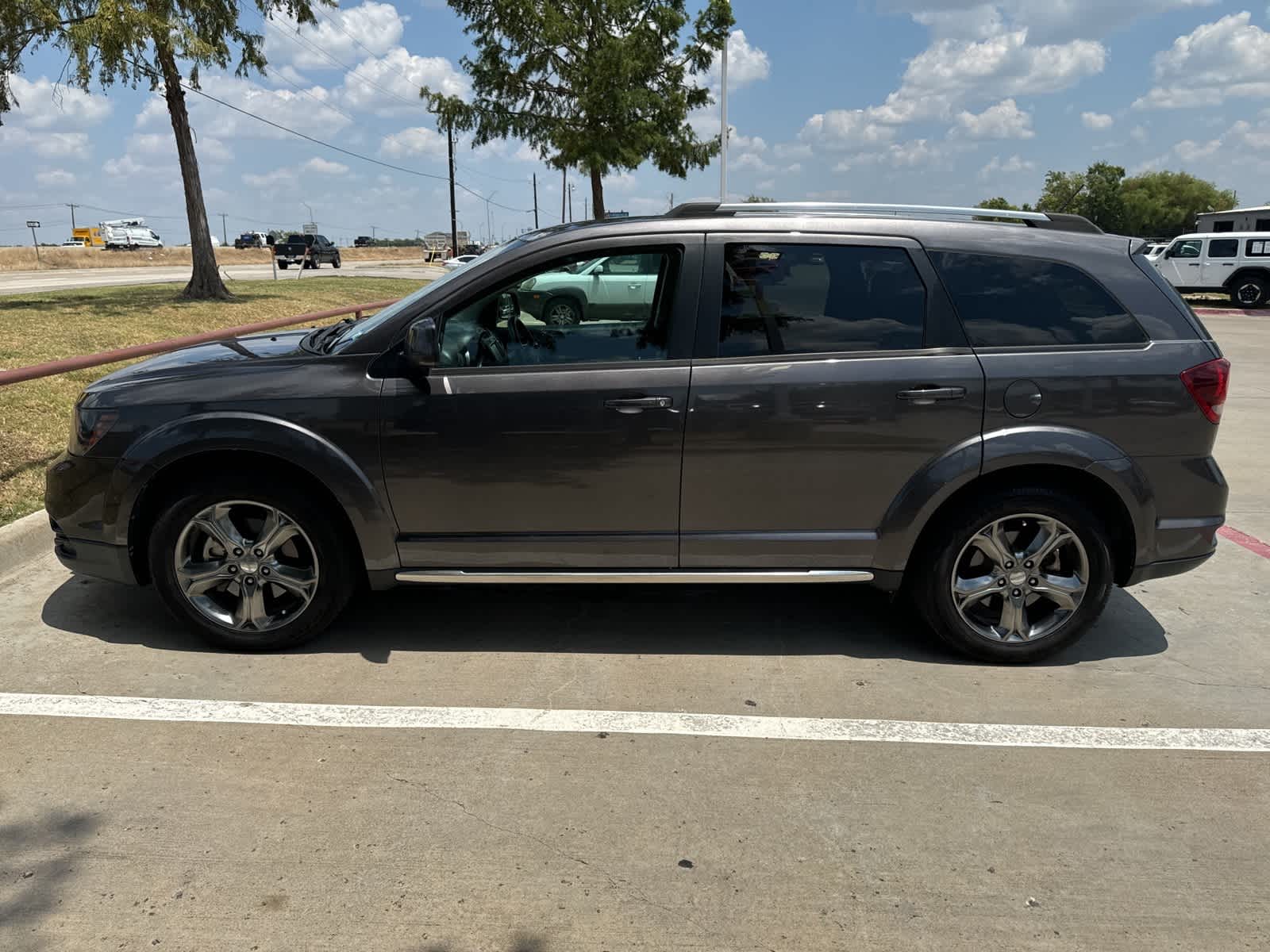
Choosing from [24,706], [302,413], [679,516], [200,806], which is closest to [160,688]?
[24,706]

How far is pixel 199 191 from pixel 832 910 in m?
17.2

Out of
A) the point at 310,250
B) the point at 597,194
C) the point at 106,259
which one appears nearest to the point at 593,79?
the point at 597,194

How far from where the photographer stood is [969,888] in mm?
2580

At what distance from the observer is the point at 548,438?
375 cm

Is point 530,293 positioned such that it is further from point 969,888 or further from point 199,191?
point 199,191

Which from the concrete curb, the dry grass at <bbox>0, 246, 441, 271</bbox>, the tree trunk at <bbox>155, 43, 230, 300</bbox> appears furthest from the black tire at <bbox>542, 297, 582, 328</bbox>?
the dry grass at <bbox>0, 246, 441, 271</bbox>

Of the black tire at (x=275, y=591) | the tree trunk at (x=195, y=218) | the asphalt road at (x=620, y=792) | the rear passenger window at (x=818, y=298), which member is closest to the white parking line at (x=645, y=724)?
the asphalt road at (x=620, y=792)

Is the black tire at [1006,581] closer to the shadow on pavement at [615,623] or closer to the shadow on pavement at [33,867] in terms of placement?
the shadow on pavement at [615,623]

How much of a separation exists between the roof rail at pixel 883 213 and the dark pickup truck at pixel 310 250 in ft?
148

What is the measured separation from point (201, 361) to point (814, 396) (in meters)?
2.61

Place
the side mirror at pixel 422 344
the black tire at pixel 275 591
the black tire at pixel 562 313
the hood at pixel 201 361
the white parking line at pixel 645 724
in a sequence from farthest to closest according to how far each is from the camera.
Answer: the black tire at pixel 562 313 < the hood at pixel 201 361 < the black tire at pixel 275 591 < the side mirror at pixel 422 344 < the white parking line at pixel 645 724

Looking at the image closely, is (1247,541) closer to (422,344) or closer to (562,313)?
(562,313)

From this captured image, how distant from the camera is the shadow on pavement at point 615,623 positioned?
162 inches

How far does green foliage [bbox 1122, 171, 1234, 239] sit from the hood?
280ft
